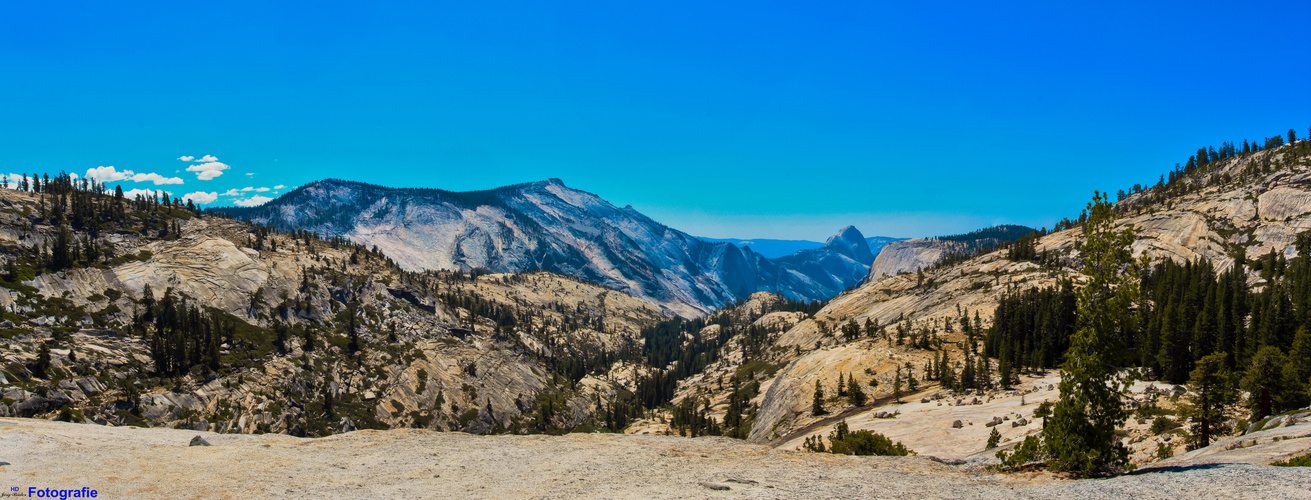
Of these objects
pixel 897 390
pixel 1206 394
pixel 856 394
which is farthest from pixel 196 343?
pixel 1206 394

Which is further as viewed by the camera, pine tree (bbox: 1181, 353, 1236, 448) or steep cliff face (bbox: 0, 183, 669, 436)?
steep cliff face (bbox: 0, 183, 669, 436)

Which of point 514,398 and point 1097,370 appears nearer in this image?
point 1097,370

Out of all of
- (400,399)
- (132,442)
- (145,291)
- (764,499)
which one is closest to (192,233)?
(145,291)

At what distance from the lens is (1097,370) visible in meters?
28.6

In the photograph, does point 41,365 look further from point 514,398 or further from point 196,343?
point 514,398

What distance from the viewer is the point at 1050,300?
12769 cm

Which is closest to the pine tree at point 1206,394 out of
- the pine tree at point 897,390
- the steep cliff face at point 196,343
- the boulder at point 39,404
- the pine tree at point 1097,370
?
the pine tree at point 1097,370

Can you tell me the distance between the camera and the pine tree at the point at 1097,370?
28406mm

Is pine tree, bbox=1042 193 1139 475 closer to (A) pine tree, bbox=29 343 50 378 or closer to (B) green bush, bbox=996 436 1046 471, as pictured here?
(B) green bush, bbox=996 436 1046 471

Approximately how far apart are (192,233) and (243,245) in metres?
14.3

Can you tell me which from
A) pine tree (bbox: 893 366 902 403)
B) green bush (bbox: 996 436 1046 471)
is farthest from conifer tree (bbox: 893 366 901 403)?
green bush (bbox: 996 436 1046 471)

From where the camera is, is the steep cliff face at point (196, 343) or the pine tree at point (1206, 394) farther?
the steep cliff face at point (196, 343)

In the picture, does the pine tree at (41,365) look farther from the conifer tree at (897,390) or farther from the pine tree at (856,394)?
the conifer tree at (897,390)

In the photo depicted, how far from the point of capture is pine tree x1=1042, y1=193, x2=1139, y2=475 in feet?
93.2
